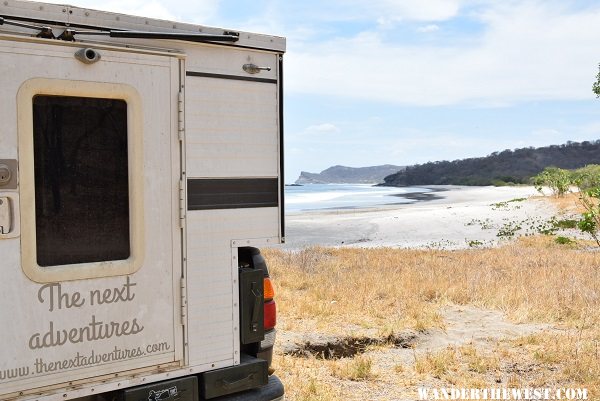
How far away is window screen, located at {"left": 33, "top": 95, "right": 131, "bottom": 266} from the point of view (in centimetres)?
308

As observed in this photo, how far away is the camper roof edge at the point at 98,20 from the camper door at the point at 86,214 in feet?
0.46

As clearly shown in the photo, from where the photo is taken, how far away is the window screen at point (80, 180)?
3076 mm

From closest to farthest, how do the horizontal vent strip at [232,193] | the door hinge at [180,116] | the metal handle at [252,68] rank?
the door hinge at [180,116] < the horizontal vent strip at [232,193] < the metal handle at [252,68]

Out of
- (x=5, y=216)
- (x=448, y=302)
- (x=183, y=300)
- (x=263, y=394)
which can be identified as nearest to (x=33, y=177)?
(x=5, y=216)

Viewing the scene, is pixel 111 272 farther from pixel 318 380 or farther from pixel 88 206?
pixel 318 380

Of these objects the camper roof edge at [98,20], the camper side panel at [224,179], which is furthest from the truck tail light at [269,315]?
the camper roof edge at [98,20]

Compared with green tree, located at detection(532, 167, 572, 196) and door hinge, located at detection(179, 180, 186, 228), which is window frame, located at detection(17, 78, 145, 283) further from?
green tree, located at detection(532, 167, 572, 196)

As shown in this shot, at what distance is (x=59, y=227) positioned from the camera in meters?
3.12

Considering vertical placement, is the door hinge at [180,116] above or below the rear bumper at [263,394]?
above

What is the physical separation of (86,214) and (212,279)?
888 mm

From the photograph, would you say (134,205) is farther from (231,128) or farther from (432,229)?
(432,229)

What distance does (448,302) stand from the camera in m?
8.92

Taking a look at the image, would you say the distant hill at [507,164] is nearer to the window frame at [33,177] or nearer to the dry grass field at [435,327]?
the dry grass field at [435,327]

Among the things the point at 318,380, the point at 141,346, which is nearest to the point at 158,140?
the point at 141,346
